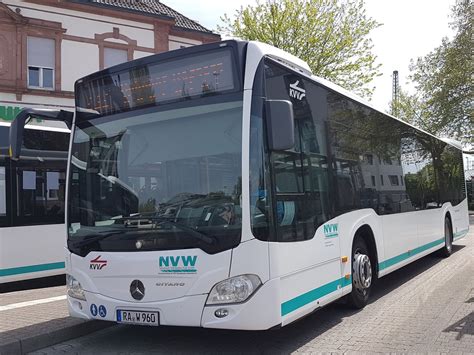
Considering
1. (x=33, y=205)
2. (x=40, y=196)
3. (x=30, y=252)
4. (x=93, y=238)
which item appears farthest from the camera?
(x=40, y=196)

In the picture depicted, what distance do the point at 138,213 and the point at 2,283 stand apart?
16.8 feet

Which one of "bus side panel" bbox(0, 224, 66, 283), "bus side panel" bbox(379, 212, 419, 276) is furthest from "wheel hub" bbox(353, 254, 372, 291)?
"bus side panel" bbox(0, 224, 66, 283)

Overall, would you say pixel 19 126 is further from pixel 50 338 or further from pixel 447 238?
pixel 447 238

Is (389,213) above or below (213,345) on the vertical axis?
above

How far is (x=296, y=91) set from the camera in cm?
535

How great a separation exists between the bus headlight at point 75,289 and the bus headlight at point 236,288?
1.60 meters

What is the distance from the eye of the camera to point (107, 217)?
200 inches

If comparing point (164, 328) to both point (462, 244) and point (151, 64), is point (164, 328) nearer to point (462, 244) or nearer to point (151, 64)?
point (151, 64)

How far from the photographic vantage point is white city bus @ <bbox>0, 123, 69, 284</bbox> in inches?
337

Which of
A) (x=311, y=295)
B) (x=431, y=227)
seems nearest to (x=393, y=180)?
(x=431, y=227)

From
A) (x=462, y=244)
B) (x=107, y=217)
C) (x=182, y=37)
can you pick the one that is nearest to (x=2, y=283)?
(x=107, y=217)

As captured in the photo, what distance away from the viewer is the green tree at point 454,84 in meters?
33.0

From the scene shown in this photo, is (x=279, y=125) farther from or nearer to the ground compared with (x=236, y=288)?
farther from the ground

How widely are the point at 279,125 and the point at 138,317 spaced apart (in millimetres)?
2263
